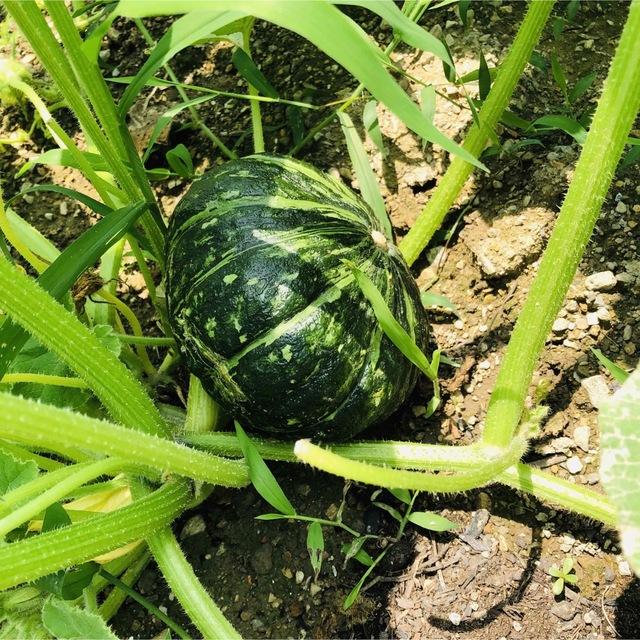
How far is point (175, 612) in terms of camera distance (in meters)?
1.92

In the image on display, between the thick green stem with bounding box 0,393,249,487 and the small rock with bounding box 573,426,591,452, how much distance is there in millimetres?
1068

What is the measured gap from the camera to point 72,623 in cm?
135

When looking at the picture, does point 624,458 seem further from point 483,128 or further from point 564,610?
point 483,128

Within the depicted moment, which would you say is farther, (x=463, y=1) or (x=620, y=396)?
(x=463, y=1)

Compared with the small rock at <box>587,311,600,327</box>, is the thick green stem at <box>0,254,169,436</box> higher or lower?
higher

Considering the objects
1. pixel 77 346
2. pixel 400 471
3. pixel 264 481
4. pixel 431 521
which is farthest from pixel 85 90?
pixel 431 521

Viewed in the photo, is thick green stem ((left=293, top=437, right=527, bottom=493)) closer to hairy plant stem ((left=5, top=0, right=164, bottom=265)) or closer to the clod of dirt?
the clod of dirt

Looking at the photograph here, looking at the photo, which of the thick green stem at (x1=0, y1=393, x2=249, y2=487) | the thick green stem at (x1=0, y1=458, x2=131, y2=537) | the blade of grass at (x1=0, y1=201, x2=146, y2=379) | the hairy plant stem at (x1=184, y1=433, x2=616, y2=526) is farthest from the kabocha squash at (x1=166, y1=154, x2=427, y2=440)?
the thick green stem at (x1=0, y1=458, x2=131, y2=537)

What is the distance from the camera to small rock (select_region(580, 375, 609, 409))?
1979 millimetres

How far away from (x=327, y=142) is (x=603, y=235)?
1.01 meters

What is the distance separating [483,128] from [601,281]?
585 millimetres

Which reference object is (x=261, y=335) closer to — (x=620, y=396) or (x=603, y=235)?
(x=620, y=396)

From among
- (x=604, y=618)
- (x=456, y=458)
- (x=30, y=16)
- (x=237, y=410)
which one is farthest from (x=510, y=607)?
(x=30, y=16)

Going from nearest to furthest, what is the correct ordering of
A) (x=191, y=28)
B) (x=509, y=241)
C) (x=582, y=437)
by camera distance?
(x=191, y=28), (x=582, y=437), (x=509, y=241)
